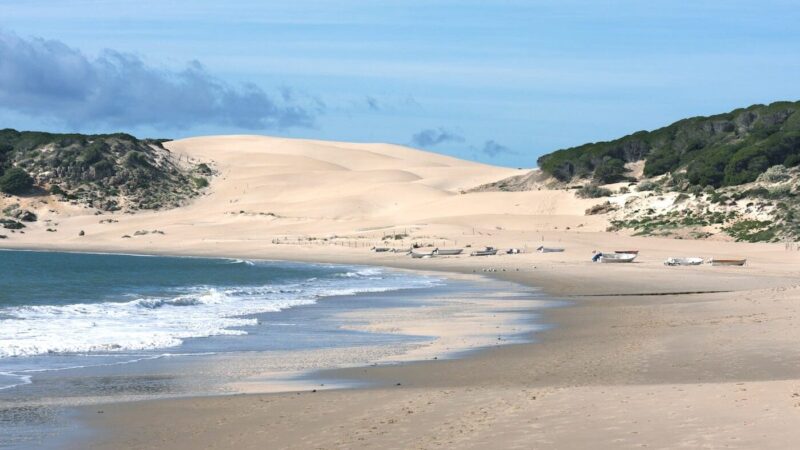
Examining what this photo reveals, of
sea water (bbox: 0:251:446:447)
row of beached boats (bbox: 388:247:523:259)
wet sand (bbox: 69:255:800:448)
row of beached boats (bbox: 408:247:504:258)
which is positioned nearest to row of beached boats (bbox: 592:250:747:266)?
row of beached boats (bbox: 388:247:523:259)

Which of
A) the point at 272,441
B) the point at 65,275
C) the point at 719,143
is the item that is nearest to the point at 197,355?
the point at 272,441

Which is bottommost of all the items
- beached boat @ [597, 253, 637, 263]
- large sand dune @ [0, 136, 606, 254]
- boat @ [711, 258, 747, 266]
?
boat @ [711, 258, 747, 266]

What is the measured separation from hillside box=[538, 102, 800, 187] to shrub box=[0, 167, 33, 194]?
1991 inches

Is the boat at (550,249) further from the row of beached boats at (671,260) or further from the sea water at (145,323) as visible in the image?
the sea water at (145,323)

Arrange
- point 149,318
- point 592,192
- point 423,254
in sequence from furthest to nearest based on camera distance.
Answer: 1. point 592,192
2. point 423,254
3. point 149,318

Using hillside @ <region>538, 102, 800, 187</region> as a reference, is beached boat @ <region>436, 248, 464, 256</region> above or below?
below

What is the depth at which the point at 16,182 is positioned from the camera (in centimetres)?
10338

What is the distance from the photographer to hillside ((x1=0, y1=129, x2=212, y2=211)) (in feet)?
346

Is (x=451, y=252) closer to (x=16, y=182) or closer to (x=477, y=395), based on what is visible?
(x=477, y=395)

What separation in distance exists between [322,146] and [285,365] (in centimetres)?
15610

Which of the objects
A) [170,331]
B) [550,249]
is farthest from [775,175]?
[170,331]

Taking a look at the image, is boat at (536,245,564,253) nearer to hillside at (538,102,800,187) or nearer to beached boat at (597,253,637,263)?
beached boat at (597,253,637,263)

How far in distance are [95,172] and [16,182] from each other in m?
9.31

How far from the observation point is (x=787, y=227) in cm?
6600
